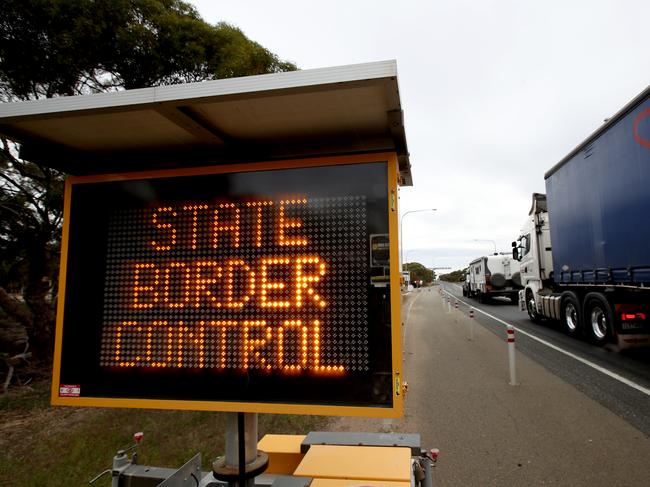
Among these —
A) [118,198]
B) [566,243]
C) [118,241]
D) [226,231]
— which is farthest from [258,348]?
[566,243]

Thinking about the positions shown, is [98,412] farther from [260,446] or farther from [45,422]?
[260,446]

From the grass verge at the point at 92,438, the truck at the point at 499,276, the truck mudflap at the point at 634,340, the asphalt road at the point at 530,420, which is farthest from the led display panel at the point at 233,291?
the truck at the point at 499,276

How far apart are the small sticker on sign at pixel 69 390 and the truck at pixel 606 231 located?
9.13m

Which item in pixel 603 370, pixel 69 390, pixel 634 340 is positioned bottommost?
pixel 603 370

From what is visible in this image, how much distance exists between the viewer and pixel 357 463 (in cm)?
210

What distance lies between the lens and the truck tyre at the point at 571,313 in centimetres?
1086

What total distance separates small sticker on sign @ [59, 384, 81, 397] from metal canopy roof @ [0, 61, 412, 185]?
114cm

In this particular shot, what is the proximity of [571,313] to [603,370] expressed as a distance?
4353mm

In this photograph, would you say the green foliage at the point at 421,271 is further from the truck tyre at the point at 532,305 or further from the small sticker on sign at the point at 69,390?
the small sticker on sign at the point at 69,390

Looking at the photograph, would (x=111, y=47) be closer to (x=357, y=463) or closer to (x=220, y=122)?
(x=220, y=122)

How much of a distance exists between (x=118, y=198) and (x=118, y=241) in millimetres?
222

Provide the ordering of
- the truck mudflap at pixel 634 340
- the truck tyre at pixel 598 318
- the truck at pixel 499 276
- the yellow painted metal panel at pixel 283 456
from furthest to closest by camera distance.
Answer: the truck at pixel 499 276
the truck tyre at pixel 598 318
the truck mudflap at pixel 634 340
the yellow painted metal panel at pixel 283 456

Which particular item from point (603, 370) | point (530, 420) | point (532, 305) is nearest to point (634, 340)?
point (603, 370)

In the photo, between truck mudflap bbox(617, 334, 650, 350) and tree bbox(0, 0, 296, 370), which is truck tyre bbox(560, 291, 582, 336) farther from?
tree bbox(0, 0, 296, 370)
